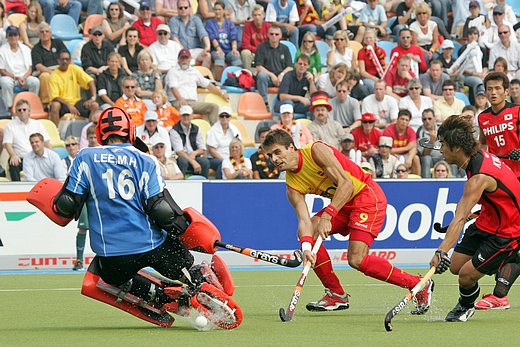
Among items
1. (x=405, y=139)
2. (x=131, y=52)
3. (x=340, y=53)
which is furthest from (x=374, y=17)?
(x=131, y=52)

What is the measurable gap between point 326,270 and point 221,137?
283 inches

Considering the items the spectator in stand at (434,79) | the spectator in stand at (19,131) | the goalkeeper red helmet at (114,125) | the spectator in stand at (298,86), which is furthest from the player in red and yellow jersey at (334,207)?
the spectator in stand at (434,79)

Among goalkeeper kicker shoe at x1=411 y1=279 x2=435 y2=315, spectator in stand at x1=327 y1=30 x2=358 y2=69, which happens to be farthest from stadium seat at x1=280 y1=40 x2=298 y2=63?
goalkeeper kicker shoe at x1=411 y1=279 x2=435 y2=315

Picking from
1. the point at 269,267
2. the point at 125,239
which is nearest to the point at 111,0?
the point at 269,267

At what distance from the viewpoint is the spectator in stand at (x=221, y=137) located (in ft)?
51.5

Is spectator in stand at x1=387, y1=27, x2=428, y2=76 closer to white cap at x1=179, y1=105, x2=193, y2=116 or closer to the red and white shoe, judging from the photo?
white cap at x1=179, y1=105, x2=193, y2=116

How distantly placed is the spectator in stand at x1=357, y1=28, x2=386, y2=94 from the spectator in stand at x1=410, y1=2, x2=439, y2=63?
137 centimetres

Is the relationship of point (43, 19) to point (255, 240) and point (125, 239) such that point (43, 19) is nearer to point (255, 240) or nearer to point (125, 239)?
point (255, 240)

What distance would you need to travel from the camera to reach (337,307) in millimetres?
8852

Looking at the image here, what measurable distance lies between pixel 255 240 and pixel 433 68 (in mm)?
5954

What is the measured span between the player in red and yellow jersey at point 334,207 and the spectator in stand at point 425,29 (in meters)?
11.2

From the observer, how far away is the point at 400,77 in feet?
58.6

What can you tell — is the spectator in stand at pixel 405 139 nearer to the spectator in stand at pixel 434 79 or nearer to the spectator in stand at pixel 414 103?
the spectator in stand at pixel 414 103

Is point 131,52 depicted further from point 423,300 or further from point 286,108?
point 423,300
